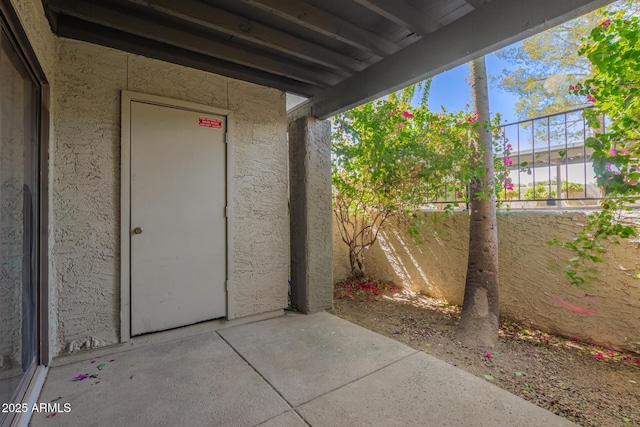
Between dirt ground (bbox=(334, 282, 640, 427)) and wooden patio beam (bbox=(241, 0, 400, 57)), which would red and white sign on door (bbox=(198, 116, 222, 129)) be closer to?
wooden patio beam (bbox=(241, 0, 400, 57))

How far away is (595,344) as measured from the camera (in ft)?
9.62

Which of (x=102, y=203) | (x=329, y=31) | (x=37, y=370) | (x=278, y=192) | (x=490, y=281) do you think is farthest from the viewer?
(x=278, y=192)

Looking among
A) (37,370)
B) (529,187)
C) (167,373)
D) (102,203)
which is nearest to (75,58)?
(102,203)

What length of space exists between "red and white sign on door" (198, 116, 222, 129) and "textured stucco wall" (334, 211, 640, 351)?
3.34 m

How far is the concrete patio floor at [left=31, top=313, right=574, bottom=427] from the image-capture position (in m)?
1.79

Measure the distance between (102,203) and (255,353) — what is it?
2.01 m

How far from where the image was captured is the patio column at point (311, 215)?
12.1 feet

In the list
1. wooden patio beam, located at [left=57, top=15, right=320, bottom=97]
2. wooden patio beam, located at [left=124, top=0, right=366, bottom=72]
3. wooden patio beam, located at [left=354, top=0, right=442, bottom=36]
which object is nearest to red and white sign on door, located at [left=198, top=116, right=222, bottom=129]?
wooden patio beam, located at [left=57, top=15, right=320, bottom=97]

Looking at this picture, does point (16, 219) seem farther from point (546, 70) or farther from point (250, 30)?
point (546, 70)

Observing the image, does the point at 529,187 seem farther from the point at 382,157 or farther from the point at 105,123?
the point at 105,123

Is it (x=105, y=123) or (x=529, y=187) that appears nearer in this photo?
(x=105, y=123)

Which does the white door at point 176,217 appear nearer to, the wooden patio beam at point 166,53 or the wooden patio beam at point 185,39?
the wooden patio beam at point 166,53


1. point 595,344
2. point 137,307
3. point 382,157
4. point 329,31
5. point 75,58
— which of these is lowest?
point 595,344

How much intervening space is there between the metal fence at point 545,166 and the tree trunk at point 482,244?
1.38 ft
